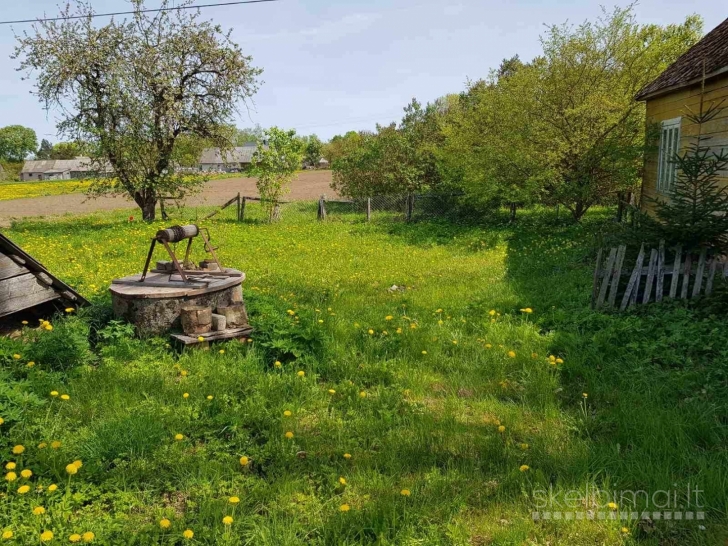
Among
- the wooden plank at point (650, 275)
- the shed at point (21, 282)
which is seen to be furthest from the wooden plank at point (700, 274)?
the shed at point (21, 282)

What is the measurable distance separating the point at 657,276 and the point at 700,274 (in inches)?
17.6

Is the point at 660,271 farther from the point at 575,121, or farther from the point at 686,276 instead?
the point at 575,121

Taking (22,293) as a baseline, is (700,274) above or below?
above

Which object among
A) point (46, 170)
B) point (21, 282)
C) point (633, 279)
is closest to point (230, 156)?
point (21, 282)

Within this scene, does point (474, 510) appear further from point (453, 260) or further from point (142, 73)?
point (142, 73)

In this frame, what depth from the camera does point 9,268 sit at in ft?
17.5

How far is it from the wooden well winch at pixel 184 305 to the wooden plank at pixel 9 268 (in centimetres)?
93

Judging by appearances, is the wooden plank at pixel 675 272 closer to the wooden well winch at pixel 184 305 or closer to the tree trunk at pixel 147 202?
→ the wooden well winch at pixel 184 305

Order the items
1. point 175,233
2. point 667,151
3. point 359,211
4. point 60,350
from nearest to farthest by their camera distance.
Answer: point 60,350 → point 175,233 → point 667,151 → point 359,211

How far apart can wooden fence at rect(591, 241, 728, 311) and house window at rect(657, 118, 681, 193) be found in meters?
5.12

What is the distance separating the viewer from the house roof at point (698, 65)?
8508mm

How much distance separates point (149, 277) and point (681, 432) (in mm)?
5748

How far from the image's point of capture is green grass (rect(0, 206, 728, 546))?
9.62 ft

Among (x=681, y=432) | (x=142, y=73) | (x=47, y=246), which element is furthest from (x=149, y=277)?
(x=142, y=73)
